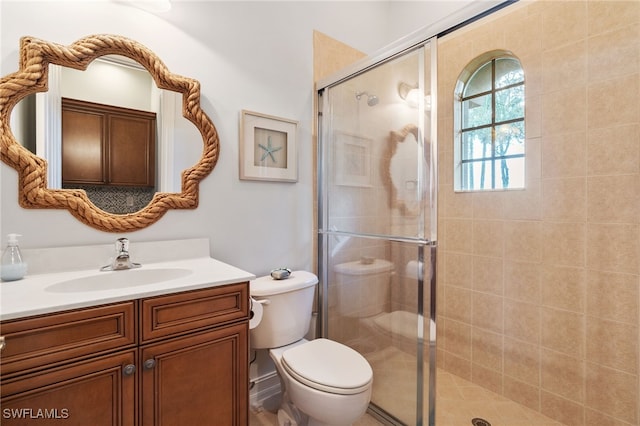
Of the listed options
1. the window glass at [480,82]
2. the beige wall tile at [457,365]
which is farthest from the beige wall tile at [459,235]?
the window glass at [480,82]

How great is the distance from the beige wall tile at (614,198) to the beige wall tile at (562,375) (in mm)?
776

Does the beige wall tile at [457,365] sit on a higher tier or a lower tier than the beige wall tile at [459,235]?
lower

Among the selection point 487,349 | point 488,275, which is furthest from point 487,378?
point 488,275

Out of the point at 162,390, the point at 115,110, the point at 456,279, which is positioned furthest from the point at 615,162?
the point at 115,110

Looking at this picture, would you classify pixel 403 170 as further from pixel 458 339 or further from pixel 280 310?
pixel 458 339

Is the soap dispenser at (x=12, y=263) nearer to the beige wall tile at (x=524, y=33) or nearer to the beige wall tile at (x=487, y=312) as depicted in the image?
the beige wall tile at (x=487, y=312)

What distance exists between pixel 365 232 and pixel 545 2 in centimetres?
164

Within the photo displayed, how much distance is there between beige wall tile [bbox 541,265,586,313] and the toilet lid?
1144 mm

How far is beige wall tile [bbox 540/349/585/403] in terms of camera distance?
166 cm

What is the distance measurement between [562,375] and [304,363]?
56.9 inches

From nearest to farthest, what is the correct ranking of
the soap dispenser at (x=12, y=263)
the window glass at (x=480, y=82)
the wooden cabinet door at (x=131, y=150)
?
the soap dispenser at (x=12, y=263) → the wooden cabinet door at (x=131, y=150) → the window glass at (x=480, y=82)

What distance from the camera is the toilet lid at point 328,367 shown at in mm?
1299

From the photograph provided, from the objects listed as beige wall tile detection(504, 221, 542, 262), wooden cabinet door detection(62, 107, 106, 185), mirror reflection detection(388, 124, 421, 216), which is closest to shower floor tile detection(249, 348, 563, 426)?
mirror reflection detection(388, 124, 421, 216)

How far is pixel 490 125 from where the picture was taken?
6.84ft
